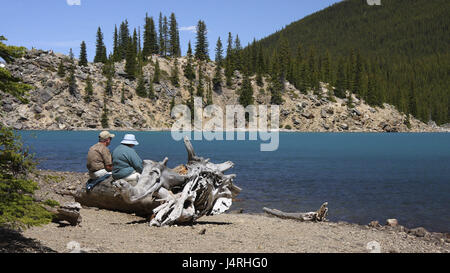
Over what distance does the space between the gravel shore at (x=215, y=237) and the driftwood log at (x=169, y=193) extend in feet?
1.17

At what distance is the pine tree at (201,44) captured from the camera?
168m

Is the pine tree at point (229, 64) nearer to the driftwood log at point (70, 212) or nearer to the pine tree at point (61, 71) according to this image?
the pine tree at point (61, 71)

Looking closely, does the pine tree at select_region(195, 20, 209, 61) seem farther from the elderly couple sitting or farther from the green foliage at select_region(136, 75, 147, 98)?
the elderly couple sitting

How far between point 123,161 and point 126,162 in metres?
0.10

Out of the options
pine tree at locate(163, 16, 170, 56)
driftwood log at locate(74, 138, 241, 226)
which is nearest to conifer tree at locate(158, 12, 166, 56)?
pine tree at locate(163, 16, 170, 56)

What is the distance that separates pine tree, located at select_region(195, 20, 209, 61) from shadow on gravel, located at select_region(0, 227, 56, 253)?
541ft

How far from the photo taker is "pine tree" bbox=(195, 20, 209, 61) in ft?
550

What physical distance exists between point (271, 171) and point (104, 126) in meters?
100

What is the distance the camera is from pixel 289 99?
154 m

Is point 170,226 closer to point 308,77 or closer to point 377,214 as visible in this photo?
point 377,214

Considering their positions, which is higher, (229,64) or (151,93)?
(229,64)

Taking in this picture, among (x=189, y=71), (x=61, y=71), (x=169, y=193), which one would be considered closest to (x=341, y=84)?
(x=189, y=71)

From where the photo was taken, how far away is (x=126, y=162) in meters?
A: 11.8

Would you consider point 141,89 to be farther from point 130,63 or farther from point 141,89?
point 130,63
